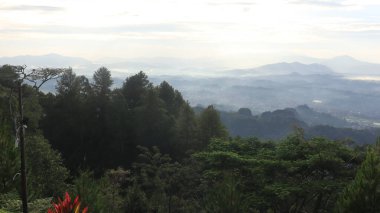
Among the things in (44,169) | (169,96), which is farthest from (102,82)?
(44,169)

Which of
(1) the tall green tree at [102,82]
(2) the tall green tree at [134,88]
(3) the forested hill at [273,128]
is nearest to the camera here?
(1) the tall green tree at [102,82]

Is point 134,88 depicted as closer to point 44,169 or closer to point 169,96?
point 169,96

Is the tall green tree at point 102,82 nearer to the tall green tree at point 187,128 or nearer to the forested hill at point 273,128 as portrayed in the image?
the tall green tree at point 187,128

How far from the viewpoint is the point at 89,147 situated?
51375 mm

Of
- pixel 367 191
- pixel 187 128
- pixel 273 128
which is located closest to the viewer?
pixel 367 191

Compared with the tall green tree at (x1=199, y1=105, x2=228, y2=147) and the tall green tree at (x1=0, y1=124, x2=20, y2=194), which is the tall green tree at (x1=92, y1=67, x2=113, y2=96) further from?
the tall green tree at (x1=0, y1=124, x2=20, y2=194)

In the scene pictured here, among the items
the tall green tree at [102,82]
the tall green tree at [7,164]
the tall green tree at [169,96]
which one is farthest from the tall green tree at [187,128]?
the tall green tree at [7,164]

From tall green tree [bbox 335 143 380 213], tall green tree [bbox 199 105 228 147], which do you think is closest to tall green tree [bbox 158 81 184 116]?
tall green tree [bbox 199 105 228 147]

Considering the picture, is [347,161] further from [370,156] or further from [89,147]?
[89,147]

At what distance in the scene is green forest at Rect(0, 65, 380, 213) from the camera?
20938 mm

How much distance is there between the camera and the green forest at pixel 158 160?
2094cm

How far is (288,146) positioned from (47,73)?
1630 centimetres

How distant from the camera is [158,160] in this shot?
3319cm

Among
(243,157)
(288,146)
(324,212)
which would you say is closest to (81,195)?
(243,157)
